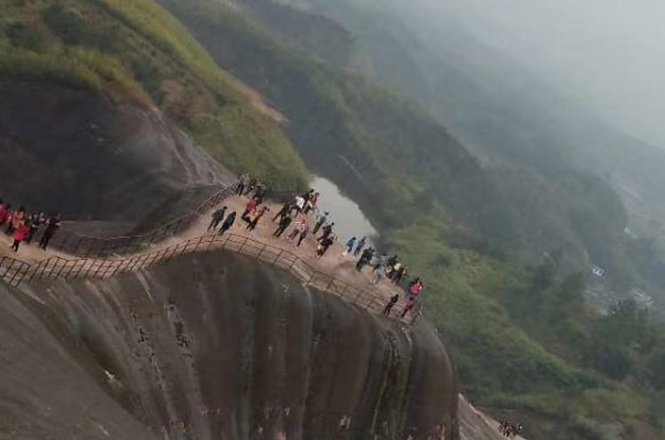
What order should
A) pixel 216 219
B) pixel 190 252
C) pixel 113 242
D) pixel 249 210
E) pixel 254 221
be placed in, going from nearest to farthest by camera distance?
1. pixel 190 252
2. pixel 113 242
3. pixel 216 219
4. pixel 254 221
5. pixel 249 210

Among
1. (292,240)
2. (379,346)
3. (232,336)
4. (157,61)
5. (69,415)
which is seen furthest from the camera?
(157,61)

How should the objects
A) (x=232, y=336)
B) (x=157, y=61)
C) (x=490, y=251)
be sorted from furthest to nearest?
(x=490, y=251)
(x=157, y=61)
(x=232, y=336)

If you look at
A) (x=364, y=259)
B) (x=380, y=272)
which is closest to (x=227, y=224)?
(x=364, y=259)

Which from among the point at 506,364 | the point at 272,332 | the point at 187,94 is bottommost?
the point at 506,364

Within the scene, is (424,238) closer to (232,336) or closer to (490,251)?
(490,251)

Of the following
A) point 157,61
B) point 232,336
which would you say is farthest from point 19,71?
point 157,61

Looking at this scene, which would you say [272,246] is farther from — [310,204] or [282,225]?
[310,204]

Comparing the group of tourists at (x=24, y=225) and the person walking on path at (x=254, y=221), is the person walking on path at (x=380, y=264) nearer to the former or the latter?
the person walking on path at (x=254, y=221)
